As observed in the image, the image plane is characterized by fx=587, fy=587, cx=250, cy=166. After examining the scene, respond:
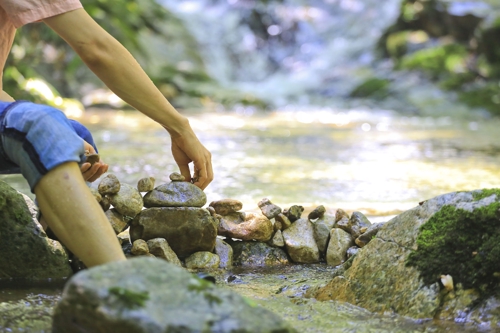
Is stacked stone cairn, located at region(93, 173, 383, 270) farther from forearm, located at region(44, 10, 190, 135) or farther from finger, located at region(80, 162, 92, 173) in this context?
forearm, located at region(44, 10, 190, 135)

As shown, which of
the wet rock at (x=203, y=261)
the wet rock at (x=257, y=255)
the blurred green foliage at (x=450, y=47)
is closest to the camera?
the wet rock at (x=203, y=261)

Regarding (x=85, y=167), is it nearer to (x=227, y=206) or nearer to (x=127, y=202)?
(x=127, y=202)

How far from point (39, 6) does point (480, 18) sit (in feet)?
52.7

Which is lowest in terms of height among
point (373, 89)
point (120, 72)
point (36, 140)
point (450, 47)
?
point (36, 140)

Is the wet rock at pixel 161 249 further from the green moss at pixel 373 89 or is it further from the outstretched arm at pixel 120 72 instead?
the green moss at pixel 373 89

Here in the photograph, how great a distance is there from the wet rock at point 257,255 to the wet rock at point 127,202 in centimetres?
50

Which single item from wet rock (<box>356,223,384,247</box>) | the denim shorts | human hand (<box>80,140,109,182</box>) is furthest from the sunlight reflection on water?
the denim shorts

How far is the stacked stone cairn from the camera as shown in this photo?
2668 millimetres

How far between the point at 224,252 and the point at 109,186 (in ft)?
2.01

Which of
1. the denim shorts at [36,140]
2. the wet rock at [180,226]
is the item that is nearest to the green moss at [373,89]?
the wet rock at [180,226]

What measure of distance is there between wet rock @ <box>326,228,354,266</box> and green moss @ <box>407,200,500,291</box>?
0.71 meters

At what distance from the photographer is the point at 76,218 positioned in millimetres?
1684

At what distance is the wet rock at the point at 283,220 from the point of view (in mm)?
2898

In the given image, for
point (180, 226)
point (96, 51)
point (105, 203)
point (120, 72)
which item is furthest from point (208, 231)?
point (96, 51)
